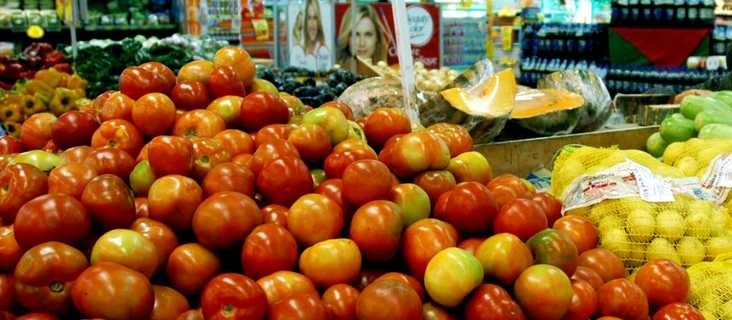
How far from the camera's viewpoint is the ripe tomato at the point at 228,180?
4.88 ft

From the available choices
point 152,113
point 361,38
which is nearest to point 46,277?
point 152,113

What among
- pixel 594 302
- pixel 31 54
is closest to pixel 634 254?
pixel 594 302

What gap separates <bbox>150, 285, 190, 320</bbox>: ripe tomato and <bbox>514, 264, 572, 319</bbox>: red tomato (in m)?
0.61

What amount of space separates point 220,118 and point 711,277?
1.25 m

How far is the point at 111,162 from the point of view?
159 centimetres

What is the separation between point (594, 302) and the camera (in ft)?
4.70

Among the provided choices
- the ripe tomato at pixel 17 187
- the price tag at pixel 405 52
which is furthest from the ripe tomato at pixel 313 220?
the price tag at pixel 405 52

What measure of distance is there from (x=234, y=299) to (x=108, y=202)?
0.34 meters

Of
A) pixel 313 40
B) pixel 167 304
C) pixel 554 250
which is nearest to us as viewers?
pixel 167 304

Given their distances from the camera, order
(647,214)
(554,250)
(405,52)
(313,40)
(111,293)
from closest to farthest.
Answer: (111,293), (554,250), (647,214), (405,52), (313,40)

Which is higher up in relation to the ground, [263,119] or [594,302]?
[263,119]

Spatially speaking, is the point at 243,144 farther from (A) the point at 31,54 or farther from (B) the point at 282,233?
(A) the point at 31,54

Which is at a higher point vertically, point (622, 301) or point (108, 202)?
point (108, 202)

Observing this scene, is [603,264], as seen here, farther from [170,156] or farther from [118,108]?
[118,108]
